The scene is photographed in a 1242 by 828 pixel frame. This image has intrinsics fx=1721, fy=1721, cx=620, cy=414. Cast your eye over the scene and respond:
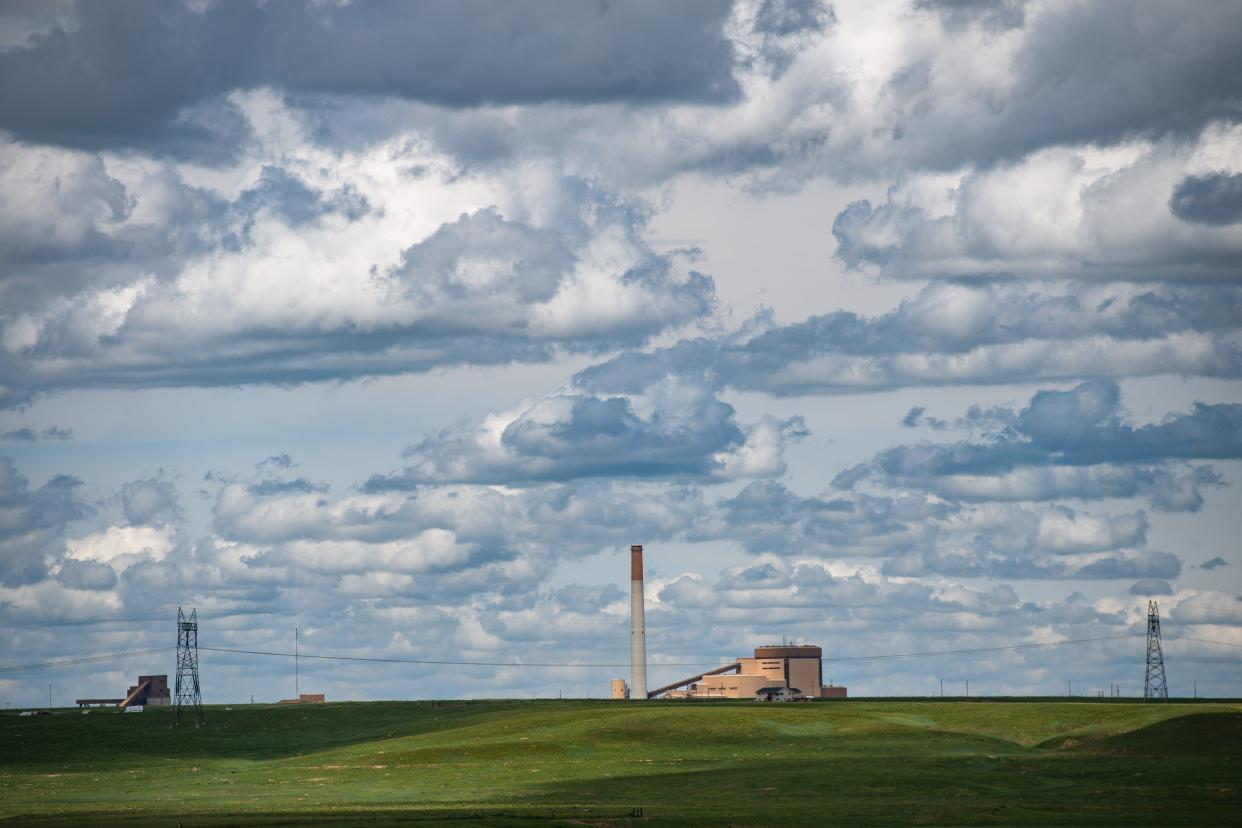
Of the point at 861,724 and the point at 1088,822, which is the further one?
the point at 861,724

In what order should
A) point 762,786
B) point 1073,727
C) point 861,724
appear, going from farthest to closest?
point 861,724
point 1073,727
point 762,786

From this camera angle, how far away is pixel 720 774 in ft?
476

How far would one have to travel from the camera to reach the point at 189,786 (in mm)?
153500

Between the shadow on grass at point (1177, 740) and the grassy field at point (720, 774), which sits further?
the shadow on grass at point (1177, 740)

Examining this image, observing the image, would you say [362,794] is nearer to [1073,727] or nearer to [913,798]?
[913,798]

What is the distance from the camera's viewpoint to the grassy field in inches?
4545

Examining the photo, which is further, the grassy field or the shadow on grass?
the shadow on grass

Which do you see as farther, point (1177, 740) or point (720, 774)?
point (1177, 740)

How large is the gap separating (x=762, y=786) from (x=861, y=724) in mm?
45122

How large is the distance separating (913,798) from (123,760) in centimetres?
10572

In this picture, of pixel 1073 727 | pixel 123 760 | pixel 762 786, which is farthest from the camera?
pixel 123 760

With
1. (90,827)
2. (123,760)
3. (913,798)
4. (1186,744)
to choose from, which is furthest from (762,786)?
(123,760)

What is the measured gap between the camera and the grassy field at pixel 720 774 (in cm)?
11544

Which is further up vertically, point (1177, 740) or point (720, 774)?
point (1177, 740)
